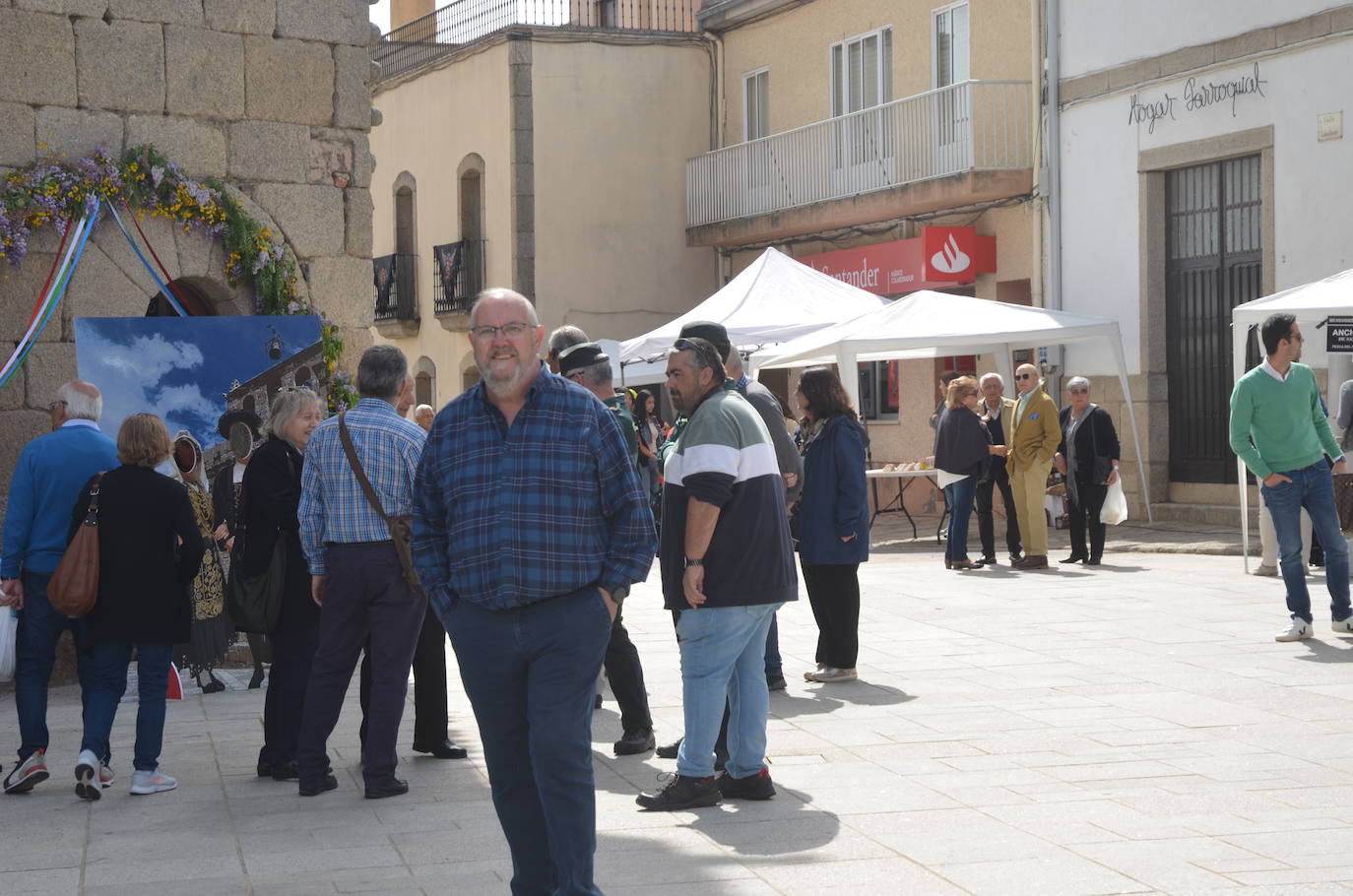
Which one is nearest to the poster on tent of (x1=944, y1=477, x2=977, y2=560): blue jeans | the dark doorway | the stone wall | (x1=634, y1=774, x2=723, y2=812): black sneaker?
the stone wall

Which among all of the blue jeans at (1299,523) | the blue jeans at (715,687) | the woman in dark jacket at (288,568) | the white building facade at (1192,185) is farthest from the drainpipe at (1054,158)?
the blue jeans at (715,687)

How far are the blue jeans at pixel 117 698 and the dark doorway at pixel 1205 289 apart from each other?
12.8 m

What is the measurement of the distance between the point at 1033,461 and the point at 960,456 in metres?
0.58

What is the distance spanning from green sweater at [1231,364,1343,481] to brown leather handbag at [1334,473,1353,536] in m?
1.70

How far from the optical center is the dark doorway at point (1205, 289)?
16844 millimetres

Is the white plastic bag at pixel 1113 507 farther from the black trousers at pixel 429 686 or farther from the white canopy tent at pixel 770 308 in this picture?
the black trousers at pixel 429 686

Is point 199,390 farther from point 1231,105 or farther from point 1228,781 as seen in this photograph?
point 1231,105

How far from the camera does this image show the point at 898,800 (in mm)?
6023

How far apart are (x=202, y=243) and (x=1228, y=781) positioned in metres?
6.44

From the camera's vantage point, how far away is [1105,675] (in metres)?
8.50

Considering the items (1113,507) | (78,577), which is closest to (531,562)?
(78,577)

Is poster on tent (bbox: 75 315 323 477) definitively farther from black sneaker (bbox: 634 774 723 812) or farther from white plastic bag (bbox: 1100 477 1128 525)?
white plastic bag (bbox: 1100 477 1128 525)

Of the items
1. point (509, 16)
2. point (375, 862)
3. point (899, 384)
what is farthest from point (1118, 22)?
point (375, 862)

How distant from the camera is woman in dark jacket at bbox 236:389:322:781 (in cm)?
674
